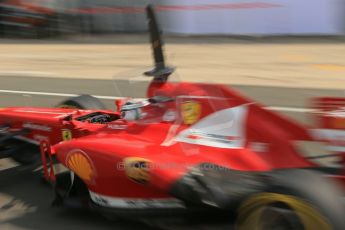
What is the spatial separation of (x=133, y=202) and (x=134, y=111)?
84 cm

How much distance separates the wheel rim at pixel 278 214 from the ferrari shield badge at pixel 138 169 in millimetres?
698

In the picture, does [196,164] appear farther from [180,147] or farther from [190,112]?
[190,112]

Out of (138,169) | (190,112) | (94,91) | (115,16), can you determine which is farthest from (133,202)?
(115,16)

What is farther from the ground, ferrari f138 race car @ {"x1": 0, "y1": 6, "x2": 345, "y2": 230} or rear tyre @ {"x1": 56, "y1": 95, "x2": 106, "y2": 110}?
rear tyre @ {"x1": 56, "y1": 95, "x2": 106, "y2": 110}

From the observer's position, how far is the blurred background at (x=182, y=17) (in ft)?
52.5

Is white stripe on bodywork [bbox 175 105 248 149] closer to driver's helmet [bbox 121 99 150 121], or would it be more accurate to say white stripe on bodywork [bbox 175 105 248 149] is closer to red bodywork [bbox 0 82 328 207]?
red bodywork [bbox 0 82 328 207]

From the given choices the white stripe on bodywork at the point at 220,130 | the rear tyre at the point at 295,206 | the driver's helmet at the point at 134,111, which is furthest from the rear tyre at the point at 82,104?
the rear tyre at the point at 295,206

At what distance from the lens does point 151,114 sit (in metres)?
4.25

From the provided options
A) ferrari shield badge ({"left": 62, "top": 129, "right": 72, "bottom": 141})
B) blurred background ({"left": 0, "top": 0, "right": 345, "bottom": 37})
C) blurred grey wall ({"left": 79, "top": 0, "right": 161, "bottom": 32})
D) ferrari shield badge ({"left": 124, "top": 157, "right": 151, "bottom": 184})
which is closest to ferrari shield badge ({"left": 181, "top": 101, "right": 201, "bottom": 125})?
ferrari shield badge ({"left": 124, "top": 157, "right": 151, "bottom": 184})

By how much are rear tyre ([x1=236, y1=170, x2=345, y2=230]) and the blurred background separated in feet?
43.2

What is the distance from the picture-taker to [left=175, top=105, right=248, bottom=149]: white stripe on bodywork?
3756 mm

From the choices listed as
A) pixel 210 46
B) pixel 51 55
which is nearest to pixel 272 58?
pixel 210 46

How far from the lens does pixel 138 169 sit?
362cm

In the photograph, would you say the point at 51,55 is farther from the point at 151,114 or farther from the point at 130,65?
the point at 151,114
